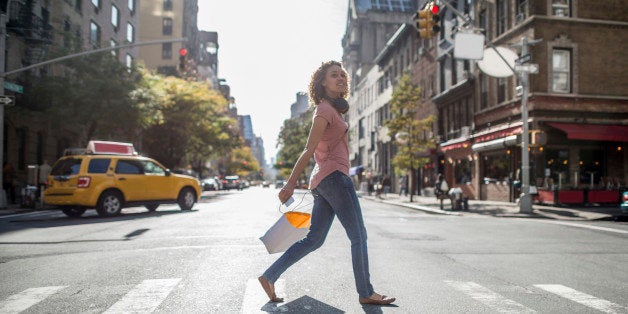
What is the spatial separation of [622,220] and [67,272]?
14.8 meters

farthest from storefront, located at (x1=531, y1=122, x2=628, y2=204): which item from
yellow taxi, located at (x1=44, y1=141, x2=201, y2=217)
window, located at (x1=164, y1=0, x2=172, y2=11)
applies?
window, located at (x1=164, y1=0, x2=172, y2=11)

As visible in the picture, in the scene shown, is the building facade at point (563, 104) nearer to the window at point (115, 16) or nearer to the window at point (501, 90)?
the window at point (501, 90)

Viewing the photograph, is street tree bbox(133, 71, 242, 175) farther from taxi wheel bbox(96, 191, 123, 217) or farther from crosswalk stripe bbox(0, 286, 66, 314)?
crosswalk stripe bbox(0, 286, 66, 314)

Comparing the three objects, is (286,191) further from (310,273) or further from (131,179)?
(131,179)

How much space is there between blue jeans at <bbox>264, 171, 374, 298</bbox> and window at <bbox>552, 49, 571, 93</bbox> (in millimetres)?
22224

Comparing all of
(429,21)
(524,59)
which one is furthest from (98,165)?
(524,59)

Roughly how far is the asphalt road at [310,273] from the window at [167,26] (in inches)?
2554

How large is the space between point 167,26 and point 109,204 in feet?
200

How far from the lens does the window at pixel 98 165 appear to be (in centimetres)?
1496

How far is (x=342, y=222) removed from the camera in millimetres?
4523

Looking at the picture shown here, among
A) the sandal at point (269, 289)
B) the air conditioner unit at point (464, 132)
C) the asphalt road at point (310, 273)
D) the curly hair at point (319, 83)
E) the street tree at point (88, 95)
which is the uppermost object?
the street tree at point (88, 95)

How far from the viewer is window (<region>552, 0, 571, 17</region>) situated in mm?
24062

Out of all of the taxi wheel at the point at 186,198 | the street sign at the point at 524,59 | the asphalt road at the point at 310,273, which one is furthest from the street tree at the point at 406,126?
the asphalt road at the point at 310,273

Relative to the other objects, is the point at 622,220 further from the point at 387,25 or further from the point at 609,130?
the point at 387,25
